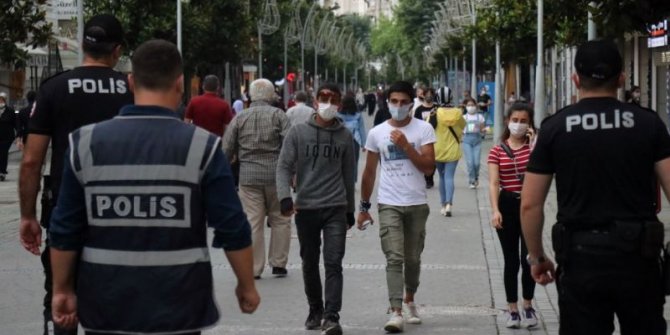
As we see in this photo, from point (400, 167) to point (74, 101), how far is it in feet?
10.7

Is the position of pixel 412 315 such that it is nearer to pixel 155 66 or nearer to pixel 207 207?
pixel 207 207

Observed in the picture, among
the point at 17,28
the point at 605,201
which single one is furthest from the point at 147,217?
the point at 17,28

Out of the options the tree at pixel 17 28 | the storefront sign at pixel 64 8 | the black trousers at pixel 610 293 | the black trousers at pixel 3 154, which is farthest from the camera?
the storefront sign at pixel 64 8

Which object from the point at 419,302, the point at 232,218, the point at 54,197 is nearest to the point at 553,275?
the point at 232,218

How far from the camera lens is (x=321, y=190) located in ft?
32.3

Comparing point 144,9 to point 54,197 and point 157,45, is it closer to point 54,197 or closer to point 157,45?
point 54,197

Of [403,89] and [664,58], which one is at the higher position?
[664,58]

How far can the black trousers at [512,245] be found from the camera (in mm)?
9680

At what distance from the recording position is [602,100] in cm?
592

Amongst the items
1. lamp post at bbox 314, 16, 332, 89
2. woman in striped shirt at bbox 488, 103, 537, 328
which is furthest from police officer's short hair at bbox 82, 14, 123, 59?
lamp post at bbox 314, 16, 332, 89

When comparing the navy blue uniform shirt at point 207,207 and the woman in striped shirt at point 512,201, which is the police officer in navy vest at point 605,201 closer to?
the navy blue uniform shirt at point 207,207

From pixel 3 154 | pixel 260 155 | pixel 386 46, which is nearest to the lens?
pixel 260 155

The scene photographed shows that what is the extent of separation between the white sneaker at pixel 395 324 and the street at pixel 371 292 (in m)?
0.11

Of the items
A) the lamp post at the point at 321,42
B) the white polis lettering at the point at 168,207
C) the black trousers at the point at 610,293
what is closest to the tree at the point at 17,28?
the black trousers at the point at 610,293
